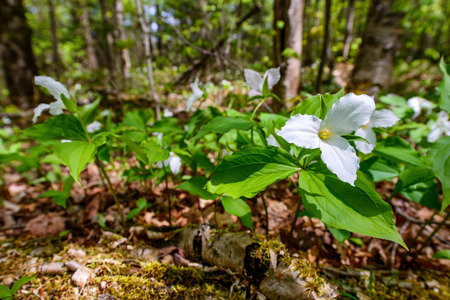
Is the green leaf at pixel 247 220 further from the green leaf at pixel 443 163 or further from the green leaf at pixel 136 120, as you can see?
the green leaf at pixel 136 120

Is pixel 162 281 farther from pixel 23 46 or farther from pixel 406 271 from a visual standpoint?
pixel 23 46

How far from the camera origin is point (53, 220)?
5.79ft

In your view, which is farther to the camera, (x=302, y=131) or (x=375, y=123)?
(x=375, y=123)

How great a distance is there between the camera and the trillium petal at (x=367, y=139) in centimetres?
107

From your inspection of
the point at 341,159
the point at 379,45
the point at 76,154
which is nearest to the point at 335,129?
the point at 341,159

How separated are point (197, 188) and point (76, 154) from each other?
0.57 metres

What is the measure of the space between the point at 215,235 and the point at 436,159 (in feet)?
3.62

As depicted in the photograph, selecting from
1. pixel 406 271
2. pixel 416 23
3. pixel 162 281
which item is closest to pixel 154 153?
Result: pixel 162 281

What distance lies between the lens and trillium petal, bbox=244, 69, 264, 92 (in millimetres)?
1271

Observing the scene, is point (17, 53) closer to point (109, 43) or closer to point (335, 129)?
point (109, 43)

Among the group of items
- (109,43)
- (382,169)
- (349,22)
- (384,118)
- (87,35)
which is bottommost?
(382,169)

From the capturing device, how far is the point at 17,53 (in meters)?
5.26

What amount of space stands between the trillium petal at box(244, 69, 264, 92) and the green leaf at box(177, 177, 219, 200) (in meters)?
0.65

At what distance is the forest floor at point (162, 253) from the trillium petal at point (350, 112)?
66 cm
